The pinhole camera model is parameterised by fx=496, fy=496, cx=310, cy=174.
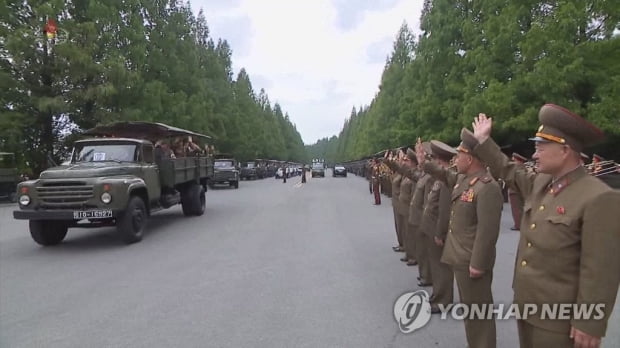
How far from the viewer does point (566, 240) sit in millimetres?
2609

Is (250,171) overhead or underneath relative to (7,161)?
underneath

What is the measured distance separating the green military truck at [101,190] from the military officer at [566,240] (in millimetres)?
8136

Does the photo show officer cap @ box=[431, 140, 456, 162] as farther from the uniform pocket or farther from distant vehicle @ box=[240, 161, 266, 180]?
distant vehicle @ box=[240, 161, 266, 180]

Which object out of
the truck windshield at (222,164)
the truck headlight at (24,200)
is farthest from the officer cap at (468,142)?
the truck windshield at (222,164)

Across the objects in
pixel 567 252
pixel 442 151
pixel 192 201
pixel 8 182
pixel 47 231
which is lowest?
pixel 47 231

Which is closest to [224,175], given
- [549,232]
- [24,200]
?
[24,200]

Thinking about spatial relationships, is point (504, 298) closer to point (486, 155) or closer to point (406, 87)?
point (486, 155)

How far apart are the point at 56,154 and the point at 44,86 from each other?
3697 mm

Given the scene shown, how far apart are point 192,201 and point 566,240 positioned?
43.5ft

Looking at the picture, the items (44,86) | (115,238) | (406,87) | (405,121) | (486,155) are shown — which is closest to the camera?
(486,155)

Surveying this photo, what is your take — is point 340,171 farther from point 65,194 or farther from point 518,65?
point 65,194

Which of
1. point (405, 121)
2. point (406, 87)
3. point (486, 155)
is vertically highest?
point (406, 87)

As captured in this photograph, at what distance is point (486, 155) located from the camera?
3393 mm

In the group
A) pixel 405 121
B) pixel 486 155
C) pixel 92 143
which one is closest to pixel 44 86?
pixel 92 143
